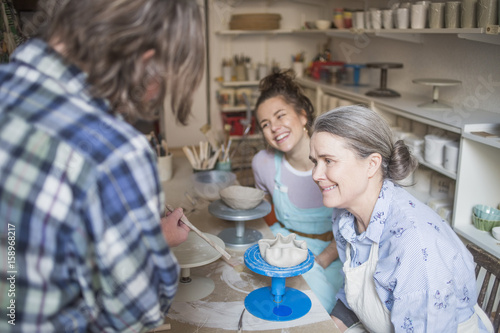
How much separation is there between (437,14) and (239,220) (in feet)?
4.89

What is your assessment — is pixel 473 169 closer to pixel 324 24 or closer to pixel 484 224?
pixel 484 224

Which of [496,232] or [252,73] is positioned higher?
[252,73]

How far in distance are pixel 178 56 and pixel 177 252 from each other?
86 centimetres

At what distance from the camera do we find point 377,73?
3.57 m

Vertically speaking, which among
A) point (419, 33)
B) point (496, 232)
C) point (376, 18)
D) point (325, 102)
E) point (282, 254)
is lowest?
point (496, 232)

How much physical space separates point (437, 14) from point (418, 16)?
6.1 inches

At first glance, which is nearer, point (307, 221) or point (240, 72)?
point (307, 221)

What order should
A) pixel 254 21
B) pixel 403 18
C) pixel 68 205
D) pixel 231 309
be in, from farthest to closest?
pixel 254 21
pixel 403 18
pixel 231 309
pixel 68 205

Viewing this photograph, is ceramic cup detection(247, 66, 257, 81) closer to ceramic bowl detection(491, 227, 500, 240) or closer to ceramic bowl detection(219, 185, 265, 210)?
ceramic bowl detection(219, 185, 265, 210)

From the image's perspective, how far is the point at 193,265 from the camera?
135 cm

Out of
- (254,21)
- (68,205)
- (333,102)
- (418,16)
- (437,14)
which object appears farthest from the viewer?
(254,21)

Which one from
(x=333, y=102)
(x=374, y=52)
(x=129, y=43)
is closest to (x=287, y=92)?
(x=333, y=102)

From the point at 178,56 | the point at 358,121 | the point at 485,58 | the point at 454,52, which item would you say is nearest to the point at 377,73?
the point at 454,52

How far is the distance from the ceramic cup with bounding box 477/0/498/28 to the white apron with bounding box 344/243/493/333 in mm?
1210
